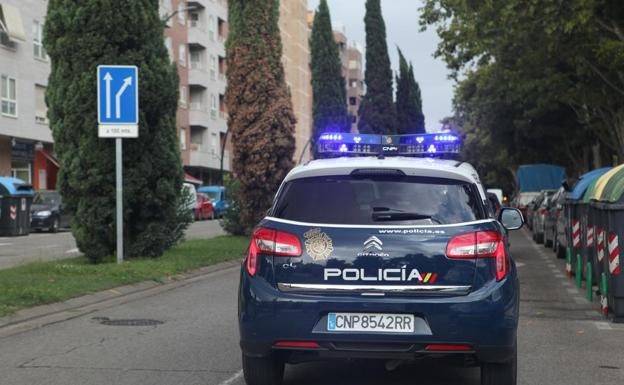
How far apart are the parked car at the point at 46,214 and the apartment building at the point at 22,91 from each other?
4.87 metres

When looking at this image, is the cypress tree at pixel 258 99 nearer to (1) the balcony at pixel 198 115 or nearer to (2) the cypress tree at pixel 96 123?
(2) the cypress tree at pixel 96 123

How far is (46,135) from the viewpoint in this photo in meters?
42.7

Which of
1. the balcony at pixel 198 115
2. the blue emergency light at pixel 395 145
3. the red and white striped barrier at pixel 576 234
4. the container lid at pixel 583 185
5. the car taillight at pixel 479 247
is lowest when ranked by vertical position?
the red and white striped barrier at pixel 576 234

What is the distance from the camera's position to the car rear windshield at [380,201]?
19.7ft

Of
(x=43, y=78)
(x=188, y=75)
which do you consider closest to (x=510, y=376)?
(x=43, y=78)

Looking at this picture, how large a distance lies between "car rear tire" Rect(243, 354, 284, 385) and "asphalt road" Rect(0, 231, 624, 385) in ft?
1.70

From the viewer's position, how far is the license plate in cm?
577

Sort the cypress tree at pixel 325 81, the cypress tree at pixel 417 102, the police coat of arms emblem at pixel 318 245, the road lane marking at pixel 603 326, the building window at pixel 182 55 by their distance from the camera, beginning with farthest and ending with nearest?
the cypress tree at pixel 417 102 → the cypress tree at pixel 325 81 → the building window at pixel 182 55 → the road lane marking at pixel 603 326 → the police coat of arms emblem at pixel 318 245

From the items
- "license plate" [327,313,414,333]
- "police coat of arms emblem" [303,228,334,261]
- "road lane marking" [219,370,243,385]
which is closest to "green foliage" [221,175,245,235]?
"road lane marking" [219,370,243,385]

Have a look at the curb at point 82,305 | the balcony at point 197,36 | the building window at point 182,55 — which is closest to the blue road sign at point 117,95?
the curb at point 82,305

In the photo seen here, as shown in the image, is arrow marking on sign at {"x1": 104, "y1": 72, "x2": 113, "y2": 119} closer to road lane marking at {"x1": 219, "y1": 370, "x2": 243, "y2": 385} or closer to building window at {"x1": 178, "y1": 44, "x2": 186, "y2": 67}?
road lane marking at {"x1": 219, "y1": 370, "x2": 243, "y2": 385}

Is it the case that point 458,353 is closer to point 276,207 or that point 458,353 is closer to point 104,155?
point 276,207

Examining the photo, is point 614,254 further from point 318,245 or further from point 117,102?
point 117,102

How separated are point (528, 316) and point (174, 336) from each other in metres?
4.37
